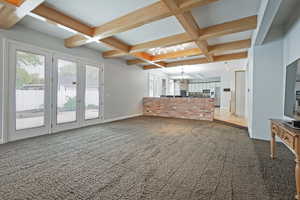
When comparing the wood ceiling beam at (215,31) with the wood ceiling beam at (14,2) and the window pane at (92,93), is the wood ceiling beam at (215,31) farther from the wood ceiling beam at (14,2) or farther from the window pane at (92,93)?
the wood ceiling beam at (14,2)

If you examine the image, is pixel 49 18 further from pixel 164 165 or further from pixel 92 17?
pixel 164 165

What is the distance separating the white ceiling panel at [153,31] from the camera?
3254 mm

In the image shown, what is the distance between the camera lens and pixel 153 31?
143 inches

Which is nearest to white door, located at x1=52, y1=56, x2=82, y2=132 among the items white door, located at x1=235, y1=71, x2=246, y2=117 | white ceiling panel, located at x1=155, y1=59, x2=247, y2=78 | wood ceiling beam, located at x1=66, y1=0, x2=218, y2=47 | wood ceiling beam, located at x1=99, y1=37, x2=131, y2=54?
wood ceiling beam, located at x1=99, y1=37, x2=131, y2=54

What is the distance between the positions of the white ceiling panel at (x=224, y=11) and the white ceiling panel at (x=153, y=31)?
1.82 feet

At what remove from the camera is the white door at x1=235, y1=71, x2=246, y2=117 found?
6.72 meters

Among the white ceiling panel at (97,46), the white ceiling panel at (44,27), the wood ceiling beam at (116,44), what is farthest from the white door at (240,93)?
the white ceiling panel at (44,27)

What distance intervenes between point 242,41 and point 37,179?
552 centimetres

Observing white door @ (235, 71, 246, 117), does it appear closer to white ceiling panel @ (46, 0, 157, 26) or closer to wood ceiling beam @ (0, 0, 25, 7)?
white ceiling panel @ (46, 0, 157, 26)

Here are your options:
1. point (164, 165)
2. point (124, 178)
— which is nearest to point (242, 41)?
point (164, 165)

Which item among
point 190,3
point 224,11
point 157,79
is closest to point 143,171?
point 190,3

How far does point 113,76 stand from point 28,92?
9.95 ft

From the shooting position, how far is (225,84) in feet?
31.9

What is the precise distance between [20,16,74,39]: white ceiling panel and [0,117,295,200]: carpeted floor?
2751 mm
